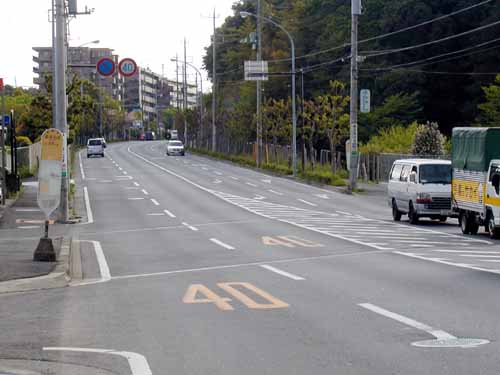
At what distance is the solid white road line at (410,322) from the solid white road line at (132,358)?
3256mm

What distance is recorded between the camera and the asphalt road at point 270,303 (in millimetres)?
9594

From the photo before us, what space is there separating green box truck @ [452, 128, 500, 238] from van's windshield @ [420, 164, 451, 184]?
8.41 ft

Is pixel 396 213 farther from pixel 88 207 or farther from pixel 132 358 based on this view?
pixel 132 358

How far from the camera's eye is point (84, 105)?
65.8 meters

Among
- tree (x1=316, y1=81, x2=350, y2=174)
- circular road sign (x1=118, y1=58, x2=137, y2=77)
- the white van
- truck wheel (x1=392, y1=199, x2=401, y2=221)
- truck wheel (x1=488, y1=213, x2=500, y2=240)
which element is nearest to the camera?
truck wheel (x1=488, y1=213, x2=500, y2=240)

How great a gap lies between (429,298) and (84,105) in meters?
54.4

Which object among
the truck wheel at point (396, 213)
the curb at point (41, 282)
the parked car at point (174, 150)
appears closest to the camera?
the curb at point (41, 282)

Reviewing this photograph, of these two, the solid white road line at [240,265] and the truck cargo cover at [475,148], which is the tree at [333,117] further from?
the solid white road line at [240,265]

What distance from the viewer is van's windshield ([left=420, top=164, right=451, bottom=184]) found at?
31094 millimetres

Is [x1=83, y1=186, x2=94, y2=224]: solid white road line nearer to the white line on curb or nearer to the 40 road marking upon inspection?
the white line on curb

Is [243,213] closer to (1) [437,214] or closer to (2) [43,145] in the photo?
(1) [437,214]

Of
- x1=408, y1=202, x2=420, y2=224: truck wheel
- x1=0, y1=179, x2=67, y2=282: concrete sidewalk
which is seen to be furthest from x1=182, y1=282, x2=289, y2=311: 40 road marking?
x1=408, y1=202, x2=420, y2=224: truck wheel

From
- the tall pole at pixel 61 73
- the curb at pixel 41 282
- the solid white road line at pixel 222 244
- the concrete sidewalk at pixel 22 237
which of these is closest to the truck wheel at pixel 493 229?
the solid white road line at pixel 222 244

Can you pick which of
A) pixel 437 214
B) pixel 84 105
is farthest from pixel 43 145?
pixel 84 105
